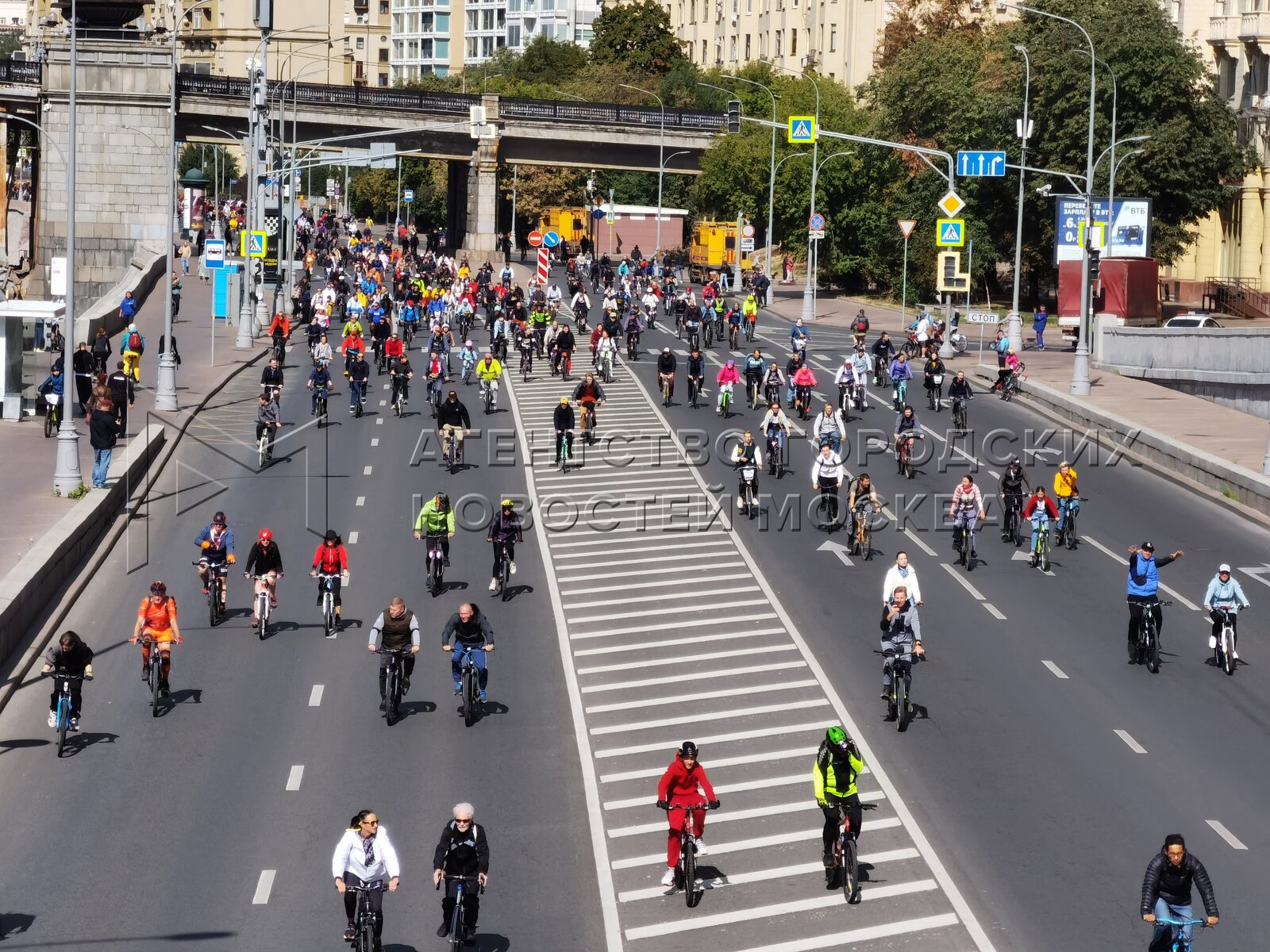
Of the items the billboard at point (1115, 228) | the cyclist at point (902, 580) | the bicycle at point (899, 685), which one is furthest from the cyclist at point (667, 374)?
the billboard at point (1115, 228)

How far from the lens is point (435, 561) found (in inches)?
1112

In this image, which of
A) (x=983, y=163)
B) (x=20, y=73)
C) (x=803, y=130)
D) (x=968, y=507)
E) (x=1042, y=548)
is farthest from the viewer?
(x=20, y=73)

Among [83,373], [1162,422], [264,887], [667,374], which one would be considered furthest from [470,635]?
[1162,422]

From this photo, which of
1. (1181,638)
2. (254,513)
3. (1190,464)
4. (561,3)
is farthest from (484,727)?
(561,3)

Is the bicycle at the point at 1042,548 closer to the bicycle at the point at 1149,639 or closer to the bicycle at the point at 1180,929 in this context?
the bicycle at the point at 1149,639

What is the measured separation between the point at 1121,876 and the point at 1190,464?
74.9ft

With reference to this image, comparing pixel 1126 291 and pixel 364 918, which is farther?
pixel 1126 291

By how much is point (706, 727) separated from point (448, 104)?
7774 cm

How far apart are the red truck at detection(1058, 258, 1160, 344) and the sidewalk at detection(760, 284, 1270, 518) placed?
3.16m

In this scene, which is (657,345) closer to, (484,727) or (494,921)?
(484,727)

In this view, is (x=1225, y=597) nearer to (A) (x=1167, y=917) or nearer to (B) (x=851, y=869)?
(B) (x=851, y=869)

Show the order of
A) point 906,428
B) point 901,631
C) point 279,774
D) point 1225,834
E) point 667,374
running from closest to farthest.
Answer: point 1225,834 → point 279,774 → point 901,631 → point 906,428 → point 667,374

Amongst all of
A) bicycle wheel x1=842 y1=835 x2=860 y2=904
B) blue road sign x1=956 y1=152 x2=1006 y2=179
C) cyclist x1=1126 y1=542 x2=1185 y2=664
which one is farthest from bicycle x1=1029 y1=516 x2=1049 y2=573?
blue road sign x1=956 y1=152 x2=1006 y2=179

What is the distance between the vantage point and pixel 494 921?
53.2ft
